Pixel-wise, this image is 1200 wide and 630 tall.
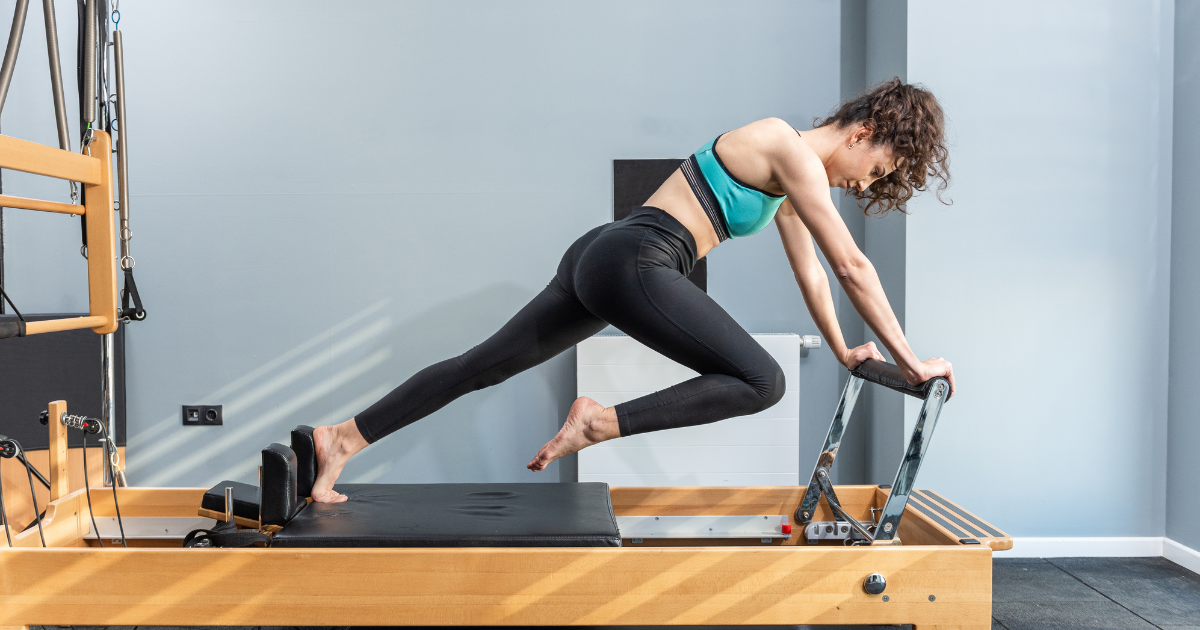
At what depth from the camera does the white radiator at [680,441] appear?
7.97 feet

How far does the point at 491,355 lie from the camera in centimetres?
157

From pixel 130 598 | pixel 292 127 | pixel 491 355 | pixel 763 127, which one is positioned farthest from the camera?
pixel 292 127

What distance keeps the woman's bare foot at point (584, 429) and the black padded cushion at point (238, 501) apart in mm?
699

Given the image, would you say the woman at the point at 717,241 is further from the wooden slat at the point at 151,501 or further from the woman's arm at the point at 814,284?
the wooden slat at the point at 151,501

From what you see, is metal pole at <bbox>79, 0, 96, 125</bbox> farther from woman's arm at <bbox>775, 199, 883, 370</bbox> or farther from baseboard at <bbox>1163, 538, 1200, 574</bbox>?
baseboard at <bbox>1163, 538, 1200, 574</bbox>

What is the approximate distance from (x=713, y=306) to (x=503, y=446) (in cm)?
151

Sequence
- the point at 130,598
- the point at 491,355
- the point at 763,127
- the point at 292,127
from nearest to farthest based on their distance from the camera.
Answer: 1. the point at 130,598
2. the point at 763,127
3. the point at 491,355
4. the point at 292,127

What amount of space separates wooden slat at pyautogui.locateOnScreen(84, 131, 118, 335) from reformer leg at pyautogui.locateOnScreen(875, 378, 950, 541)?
1750 mm

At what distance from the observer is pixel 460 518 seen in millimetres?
1510

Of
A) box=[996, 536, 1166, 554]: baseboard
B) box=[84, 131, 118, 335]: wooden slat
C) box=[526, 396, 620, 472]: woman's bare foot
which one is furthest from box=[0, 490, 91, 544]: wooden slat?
box=[996, 536, 1166, 554]: baseboard

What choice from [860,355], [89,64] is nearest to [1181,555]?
[860,355]

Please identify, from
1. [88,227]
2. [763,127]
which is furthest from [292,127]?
[763,127]

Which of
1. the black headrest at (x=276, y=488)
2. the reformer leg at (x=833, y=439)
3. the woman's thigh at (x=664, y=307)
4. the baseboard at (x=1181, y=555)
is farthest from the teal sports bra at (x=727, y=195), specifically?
the baseboard at (x=1181, y=555)

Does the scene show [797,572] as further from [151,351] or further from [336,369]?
[151,351]
